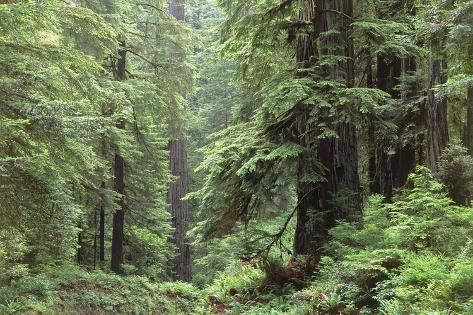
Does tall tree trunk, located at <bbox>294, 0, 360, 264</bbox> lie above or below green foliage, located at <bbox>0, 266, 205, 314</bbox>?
above

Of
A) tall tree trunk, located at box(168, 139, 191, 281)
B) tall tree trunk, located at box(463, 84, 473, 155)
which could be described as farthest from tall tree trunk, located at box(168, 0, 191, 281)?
tall tree trunk, located at box(463, 84, 473, 155)

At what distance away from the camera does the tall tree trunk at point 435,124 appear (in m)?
8.52

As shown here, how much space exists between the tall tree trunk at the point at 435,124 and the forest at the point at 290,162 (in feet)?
0.08

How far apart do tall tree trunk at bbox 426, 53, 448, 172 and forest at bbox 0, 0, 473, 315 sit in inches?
1.0

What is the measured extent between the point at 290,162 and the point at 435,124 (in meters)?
2.81

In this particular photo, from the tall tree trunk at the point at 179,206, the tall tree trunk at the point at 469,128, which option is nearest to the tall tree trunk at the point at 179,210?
the tall tree trunk at the point at 179,206

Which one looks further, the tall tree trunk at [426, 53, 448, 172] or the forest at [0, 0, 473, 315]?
the tall tree trunk at [426, 53, 448, 172]

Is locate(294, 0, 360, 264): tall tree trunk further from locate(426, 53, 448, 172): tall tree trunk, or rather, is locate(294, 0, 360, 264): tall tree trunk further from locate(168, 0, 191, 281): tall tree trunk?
locate(168, 0, 191, 281): tall tree trunk

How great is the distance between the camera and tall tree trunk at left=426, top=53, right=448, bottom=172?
8523mm

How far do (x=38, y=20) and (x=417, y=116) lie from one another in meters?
7.75

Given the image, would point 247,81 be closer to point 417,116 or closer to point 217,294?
point 417,116

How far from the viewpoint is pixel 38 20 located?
649 cm

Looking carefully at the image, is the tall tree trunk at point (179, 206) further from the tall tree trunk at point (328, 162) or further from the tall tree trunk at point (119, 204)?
the tall tree trunk at point (328, 162)

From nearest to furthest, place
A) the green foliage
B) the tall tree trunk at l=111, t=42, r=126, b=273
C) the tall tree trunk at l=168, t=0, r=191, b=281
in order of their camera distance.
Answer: the green foliage
the tall tree trunk at l=111, t=42, r=126, b=273
the tall tree trunk at l=168, t=0, r=191, b=281
